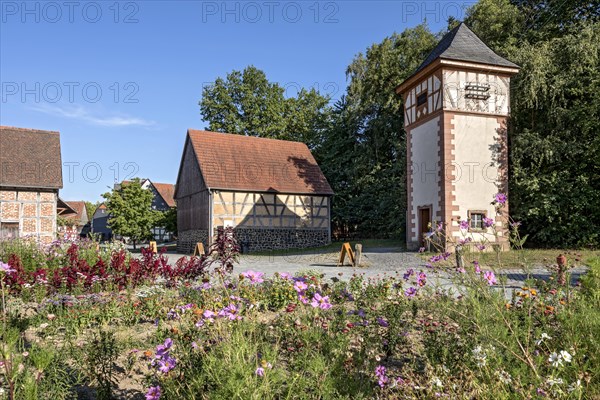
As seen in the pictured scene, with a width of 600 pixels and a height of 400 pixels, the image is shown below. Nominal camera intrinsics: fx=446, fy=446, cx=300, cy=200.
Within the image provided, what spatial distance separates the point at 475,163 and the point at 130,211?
22447 millimetres

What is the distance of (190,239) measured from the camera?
86.6 feet

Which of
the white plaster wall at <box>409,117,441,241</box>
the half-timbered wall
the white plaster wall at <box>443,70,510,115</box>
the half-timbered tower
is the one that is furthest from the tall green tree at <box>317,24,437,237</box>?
the half-timbered wall

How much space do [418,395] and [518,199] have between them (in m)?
16.5

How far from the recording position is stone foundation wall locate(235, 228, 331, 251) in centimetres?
2419

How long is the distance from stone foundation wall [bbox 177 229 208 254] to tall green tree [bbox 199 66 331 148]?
1182cm

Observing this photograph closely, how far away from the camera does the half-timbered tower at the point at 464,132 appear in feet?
55.4

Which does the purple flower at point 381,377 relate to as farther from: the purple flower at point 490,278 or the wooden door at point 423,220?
the wooden door at point 423,220

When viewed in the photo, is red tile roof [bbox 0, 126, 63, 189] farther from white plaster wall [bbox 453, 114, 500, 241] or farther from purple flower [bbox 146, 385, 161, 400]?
purple flower [bbox 146, 385, 161, 400]

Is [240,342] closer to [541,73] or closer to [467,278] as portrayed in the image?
[467,278]

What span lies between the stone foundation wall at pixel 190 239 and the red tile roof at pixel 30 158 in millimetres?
7328

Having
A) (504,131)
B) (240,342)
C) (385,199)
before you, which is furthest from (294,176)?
Answer: (240,342)

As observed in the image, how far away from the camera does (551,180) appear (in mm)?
16891

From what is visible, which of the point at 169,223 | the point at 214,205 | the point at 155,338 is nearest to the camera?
the point at 155,338

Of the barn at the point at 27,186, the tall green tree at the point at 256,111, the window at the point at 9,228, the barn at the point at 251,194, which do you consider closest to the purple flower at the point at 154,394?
the barn at the point at 251,194
